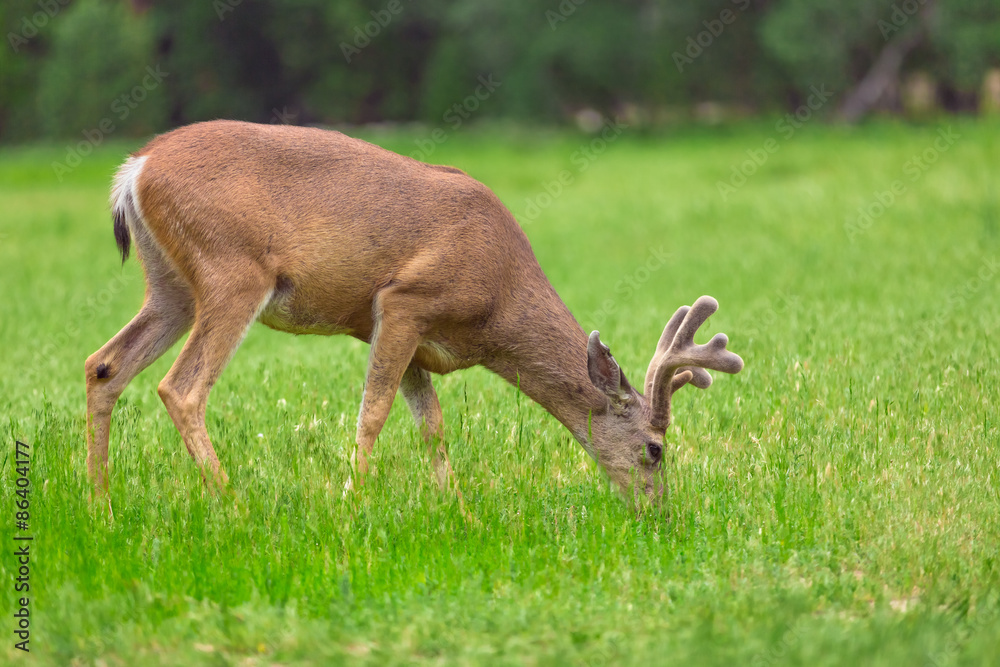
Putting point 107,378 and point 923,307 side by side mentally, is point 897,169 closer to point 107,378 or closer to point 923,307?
point 923,307

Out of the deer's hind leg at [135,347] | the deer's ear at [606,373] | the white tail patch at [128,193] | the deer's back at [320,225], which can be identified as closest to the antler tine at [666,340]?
the deer's ear at [606,373]

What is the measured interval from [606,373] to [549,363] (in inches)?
12.7

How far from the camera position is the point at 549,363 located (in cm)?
565

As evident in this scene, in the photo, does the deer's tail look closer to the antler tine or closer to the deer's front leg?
the deer's front leg

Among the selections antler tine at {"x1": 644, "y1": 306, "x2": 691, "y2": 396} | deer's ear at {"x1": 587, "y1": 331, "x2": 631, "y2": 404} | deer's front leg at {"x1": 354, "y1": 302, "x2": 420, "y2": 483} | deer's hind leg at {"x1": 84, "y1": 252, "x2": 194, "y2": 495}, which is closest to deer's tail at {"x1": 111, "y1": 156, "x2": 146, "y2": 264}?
deer's hind leg at {"x1": 84, "y1": 252, "x2": 194, "y2": 495}

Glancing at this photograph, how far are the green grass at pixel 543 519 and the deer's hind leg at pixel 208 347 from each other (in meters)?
0.27

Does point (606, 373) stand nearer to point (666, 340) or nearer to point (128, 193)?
point (666, 340)

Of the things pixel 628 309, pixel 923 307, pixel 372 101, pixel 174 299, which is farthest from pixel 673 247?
pixel 372 101

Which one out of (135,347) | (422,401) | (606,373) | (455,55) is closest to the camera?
(606,373)

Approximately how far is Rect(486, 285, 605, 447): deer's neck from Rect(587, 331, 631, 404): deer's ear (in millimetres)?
72

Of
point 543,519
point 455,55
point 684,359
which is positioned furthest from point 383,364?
point 455,55

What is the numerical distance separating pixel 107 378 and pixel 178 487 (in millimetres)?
759

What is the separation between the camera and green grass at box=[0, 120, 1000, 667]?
3.84 metres

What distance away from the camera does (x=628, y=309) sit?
10484mm
